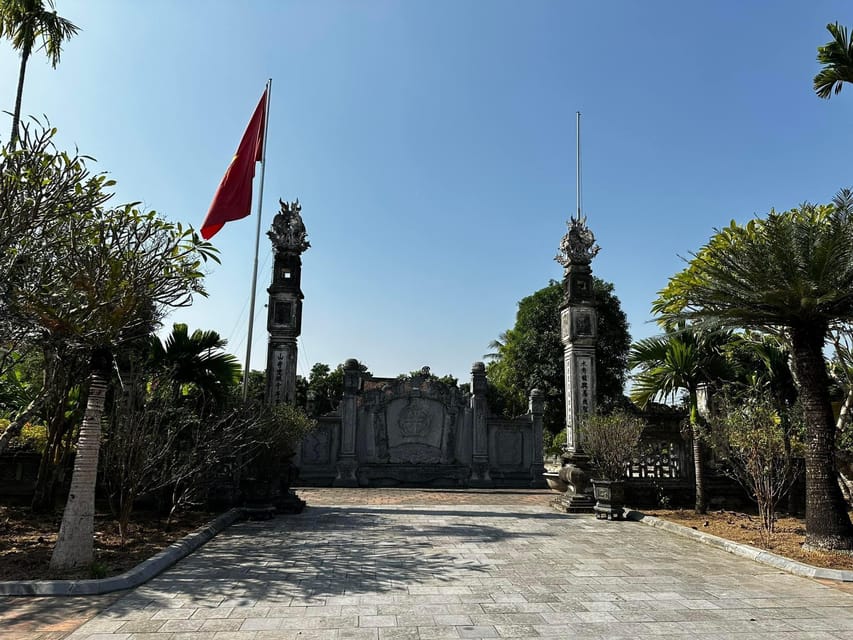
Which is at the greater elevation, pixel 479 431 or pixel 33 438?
pixel 479 431

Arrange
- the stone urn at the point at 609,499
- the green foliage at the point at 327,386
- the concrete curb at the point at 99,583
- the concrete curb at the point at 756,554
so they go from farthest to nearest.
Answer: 1. the green foliage at the point at 327,386
2. the stone urn at the point at 609,499
3. the concrete curb at the point at 756,554
4. the concrete curb at the point at 99,583

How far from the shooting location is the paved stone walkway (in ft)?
15.9

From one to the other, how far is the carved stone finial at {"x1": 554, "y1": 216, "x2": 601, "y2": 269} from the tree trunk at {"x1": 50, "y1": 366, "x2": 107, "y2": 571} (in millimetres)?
10731

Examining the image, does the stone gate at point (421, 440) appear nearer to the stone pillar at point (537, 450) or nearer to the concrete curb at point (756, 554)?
the stone pillar at point (537, 450)

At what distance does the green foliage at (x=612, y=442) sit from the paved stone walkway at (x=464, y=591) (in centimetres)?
233

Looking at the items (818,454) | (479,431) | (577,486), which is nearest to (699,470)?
(577,486)

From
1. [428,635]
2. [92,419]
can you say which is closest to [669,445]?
[428,635]

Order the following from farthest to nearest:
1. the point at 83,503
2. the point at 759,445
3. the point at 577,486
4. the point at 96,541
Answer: the point at 577,486
the point at 759,445
the point at 96,541
the point at 83,503

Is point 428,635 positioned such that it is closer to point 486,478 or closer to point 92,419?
point 92,419

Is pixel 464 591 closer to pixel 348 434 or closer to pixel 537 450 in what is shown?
pixel 348 434

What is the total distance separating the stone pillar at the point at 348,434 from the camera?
17.8m

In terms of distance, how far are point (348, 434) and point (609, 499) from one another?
28.5 ft

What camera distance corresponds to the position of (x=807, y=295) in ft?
26.0

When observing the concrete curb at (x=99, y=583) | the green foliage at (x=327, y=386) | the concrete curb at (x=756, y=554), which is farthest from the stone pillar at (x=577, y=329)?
the green foliage at (x=327, y=386)
